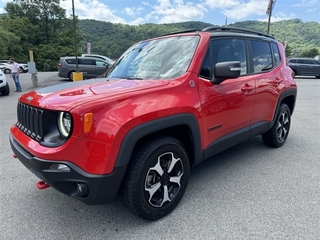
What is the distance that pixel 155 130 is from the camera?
223cm

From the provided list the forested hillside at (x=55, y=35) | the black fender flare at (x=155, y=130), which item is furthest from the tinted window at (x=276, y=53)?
the forested hillside at (x=55, y=35)

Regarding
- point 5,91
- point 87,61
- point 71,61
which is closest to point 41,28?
point 71,61

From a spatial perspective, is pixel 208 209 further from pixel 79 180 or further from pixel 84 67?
pixel 84 67

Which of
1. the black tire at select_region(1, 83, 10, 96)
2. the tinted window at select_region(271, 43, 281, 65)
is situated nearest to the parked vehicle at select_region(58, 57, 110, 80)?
the black tire at select_region(1, 83, 10, 96)

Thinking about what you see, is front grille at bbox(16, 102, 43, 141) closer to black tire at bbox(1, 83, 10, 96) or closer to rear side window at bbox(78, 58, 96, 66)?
black tire at bbox(1, 83, 10, 96)

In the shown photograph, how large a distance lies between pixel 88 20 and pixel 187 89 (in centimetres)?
7456

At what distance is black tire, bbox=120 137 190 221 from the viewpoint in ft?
7.06

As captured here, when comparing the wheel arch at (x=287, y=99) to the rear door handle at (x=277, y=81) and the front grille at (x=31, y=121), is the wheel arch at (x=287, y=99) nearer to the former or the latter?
the rear door handle at (x=277, y=81)

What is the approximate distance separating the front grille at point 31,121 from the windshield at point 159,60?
1.16 m

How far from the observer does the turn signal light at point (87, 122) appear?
6.17 ft

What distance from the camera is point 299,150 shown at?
168 inches

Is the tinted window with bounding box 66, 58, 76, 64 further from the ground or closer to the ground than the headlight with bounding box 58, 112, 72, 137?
closer to the ground

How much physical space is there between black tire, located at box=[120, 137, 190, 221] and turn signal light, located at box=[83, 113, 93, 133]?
51 cm

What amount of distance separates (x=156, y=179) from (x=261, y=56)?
103 inches
